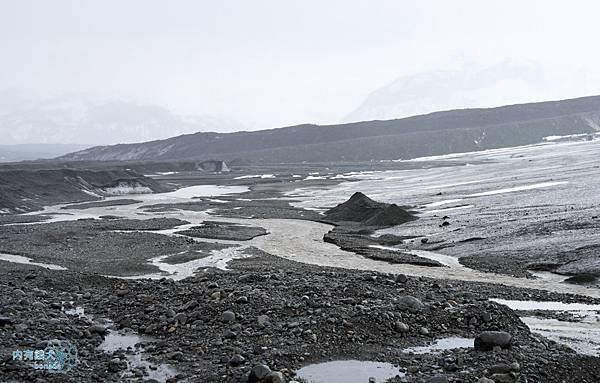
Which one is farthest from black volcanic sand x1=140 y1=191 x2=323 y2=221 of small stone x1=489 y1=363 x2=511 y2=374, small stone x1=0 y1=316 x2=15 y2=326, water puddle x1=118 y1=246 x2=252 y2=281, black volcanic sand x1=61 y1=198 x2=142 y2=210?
small stone x1=489 y1=363 x2=511 y2=374

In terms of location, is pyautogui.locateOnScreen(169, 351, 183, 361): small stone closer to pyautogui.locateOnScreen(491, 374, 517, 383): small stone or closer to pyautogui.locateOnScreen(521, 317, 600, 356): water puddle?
pyautogui.locateOnScreen(491, 374, 517, 383): small stone

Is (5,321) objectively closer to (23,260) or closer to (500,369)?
(500,369)

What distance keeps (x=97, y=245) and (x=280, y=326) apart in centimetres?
2546

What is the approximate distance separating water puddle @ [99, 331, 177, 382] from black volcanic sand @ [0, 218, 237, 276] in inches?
475

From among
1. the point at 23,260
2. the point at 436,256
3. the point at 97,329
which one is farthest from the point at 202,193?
the point at 97,329

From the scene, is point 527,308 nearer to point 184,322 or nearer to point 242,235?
point 184,322

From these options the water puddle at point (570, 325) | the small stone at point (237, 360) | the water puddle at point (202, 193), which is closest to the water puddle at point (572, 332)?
the water puddle at point (570, 325)

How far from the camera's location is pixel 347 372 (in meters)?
13.0

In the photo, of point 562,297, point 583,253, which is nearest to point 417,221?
point 583,253

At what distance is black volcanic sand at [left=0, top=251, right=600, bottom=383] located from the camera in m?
12.8

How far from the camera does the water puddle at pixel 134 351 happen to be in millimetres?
12859

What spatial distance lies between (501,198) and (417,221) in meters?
13.0

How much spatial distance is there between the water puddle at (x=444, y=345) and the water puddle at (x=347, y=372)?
1265mm

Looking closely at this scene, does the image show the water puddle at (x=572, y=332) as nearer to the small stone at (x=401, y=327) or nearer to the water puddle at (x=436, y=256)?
the small stone at (x=401, y=327)
